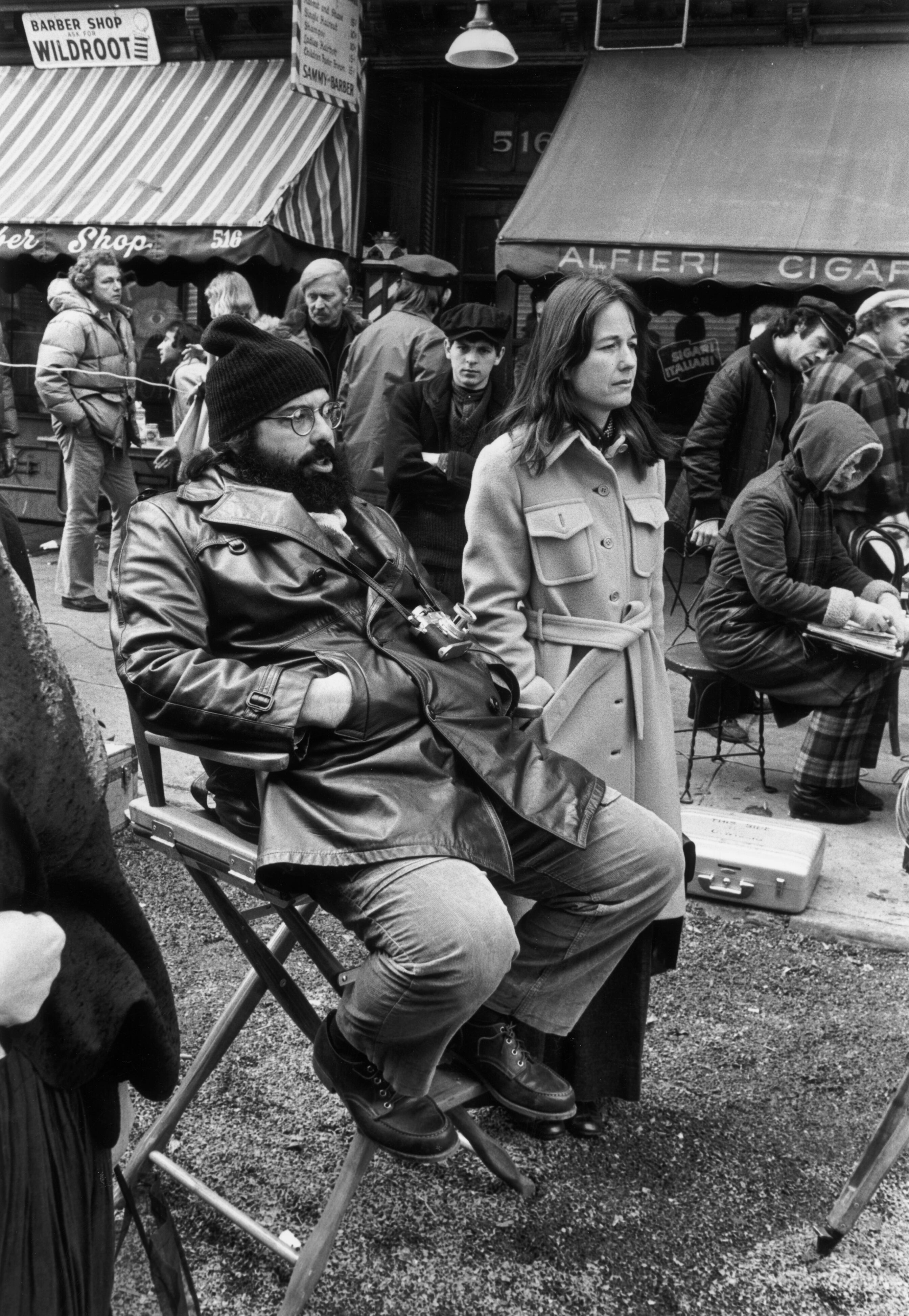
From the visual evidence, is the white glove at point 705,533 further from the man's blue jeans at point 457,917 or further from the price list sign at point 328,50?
the price list sign at point 328,50

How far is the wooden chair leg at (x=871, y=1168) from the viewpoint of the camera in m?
2.62

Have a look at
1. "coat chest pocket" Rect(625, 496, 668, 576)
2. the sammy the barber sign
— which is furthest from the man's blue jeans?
the sammy the barber sign

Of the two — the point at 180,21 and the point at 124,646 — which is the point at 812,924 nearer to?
the point at 124,646

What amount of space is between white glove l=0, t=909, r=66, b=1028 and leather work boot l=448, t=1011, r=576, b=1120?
1455 millimetres

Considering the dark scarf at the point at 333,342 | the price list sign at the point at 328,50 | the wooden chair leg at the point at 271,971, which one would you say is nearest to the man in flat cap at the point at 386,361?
the dark scarf at the point at 333,342

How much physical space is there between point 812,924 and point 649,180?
581 centimetres

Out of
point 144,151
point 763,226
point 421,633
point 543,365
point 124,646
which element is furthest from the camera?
point 144,151

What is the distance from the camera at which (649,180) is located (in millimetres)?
8484

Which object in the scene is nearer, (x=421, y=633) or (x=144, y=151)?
(x=421, y=633)

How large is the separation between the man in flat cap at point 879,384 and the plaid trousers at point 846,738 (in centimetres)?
92

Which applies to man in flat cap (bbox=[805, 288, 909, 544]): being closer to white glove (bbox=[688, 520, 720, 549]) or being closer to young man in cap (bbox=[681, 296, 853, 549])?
young man in cap (bbox=[681, 296, 853, 549])

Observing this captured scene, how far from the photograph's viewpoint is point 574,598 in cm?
312

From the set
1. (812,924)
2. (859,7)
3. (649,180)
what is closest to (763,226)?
(649,180)

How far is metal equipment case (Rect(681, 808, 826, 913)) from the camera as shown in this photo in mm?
4348
